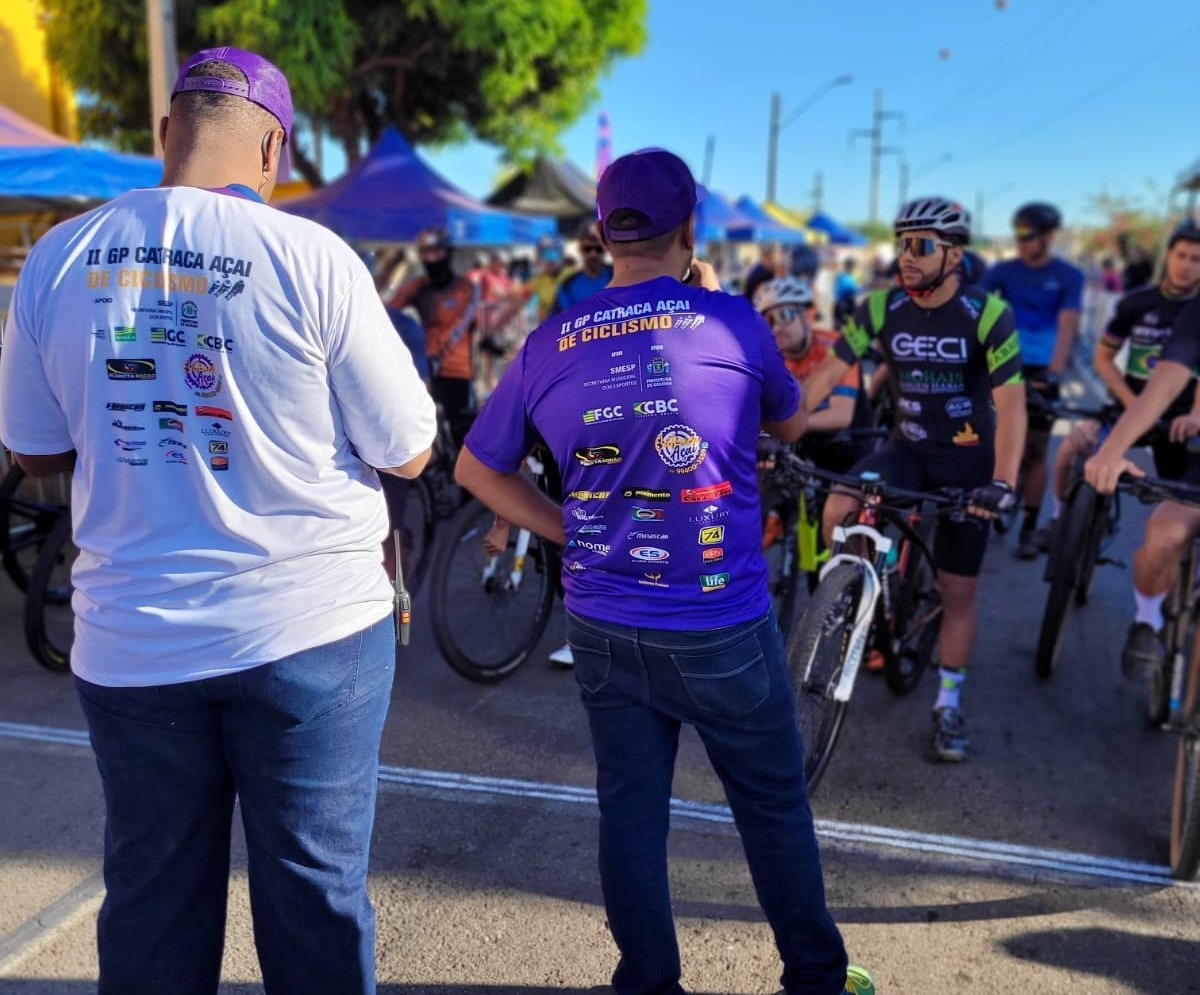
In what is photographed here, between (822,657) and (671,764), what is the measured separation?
137 centimetres

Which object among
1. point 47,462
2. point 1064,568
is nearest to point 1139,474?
point 1064,568

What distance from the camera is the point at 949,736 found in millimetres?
4125

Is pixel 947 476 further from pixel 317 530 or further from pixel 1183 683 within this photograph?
pixel 317 530

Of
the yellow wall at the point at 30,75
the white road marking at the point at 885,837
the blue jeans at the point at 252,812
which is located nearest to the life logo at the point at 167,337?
the blue jeans at the point at 252,812

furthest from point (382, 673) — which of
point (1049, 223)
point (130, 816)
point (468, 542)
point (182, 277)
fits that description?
point (1049, 223)

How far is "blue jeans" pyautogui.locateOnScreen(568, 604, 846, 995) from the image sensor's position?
88.0 inches

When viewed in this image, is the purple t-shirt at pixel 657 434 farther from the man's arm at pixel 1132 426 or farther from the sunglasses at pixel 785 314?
the sunglasses at pixel 785 314

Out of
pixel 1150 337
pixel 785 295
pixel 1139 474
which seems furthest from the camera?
pixel 1150 337

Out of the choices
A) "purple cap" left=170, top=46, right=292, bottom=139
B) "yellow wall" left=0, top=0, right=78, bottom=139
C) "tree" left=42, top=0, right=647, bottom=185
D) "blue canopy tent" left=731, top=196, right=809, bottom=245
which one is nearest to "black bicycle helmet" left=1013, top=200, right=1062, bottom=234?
"purple cap" left=170, top=46, right=292, bottom=139

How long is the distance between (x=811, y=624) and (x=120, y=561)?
7.54ft

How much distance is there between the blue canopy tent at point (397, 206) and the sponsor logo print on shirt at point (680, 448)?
368 inches

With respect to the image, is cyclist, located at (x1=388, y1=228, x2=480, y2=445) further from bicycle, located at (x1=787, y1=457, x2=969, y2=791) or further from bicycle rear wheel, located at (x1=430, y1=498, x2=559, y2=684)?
bicycle, located at (x1=787, y1=457, x2=969, y2=791)

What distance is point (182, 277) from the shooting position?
5.68 ft

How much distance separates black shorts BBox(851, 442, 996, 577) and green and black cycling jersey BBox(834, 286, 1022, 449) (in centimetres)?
5
